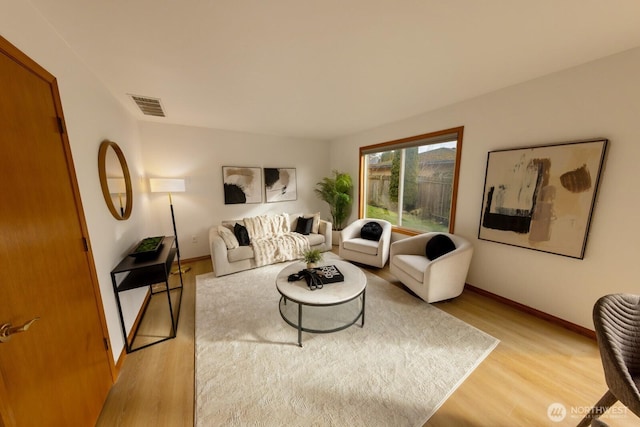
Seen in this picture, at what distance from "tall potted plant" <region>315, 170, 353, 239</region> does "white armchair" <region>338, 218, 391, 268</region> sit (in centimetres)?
88

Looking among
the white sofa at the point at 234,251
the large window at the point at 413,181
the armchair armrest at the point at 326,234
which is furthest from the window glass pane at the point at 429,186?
the white sofa at the point at 234,251

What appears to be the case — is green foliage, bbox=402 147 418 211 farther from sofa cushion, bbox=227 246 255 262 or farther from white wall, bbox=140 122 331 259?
sofa cushion, bbox=227 246 255 262

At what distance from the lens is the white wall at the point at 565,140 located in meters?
1.74

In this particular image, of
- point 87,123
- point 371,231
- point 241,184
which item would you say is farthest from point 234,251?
point 371,231

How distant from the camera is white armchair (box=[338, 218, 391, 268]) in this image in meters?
3.32

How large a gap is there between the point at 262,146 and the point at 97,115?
2.62 metres

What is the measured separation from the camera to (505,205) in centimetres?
238

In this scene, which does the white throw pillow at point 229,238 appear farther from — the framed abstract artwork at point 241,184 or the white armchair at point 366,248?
the white armchair at point 366,248

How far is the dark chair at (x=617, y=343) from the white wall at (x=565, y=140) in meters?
0.98

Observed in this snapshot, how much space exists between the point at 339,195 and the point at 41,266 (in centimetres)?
392

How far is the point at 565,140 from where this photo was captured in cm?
200

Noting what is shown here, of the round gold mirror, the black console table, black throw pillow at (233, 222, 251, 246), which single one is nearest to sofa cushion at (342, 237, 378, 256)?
black throw pillow at (233, 222, 251, 246)

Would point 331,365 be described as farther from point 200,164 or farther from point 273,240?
point 200,164

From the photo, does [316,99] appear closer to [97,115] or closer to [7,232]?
[97,115]
